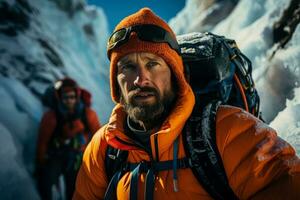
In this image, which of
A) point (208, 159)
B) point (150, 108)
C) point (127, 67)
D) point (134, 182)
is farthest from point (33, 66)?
point (208, 159)

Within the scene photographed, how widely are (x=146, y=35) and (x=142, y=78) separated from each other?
309mm

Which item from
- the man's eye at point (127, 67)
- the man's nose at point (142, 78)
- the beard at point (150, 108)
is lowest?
the beard at point (150, 108)

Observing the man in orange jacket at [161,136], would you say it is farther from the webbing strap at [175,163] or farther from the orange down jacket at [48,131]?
the orange down jacket at [48,131]

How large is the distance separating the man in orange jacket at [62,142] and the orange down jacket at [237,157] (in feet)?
12.7

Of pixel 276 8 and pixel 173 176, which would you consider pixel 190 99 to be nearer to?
pixel 173 176

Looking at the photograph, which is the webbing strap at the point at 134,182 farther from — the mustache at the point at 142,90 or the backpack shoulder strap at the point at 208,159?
the mustache at the point at 142,90

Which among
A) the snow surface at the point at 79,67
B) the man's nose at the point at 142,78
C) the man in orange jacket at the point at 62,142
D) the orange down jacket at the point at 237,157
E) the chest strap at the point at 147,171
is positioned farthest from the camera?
the man in orange jacket at the point at 62,142

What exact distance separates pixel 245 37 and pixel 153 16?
111 inches

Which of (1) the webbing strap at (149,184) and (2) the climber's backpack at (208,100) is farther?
(1) the webbing strap at (149,184)

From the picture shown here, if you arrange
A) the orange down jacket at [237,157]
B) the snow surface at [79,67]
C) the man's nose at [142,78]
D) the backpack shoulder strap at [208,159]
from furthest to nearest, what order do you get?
the snow surface at [79,67] < the man's nose at [142,78] < the backpack shoulder strap at [208,159] < the orange down jacket at [237,157]

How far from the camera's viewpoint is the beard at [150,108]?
2172 mm

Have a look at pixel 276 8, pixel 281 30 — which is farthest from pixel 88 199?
pixel 276 8

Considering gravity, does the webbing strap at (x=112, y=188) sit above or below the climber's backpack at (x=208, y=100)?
below

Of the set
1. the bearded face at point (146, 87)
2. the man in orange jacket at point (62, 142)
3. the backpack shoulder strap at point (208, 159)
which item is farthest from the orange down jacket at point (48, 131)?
the backpack shoulder strap at point (208, 159)
